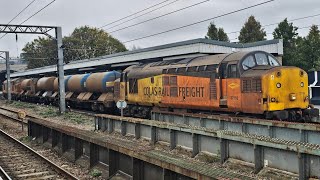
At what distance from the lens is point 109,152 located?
12.0 metres

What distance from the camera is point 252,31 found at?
6456cm

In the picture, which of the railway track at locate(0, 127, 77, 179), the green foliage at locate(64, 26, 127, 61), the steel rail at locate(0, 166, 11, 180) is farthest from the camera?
the green foliage at locate(64, 26, 127, 61)

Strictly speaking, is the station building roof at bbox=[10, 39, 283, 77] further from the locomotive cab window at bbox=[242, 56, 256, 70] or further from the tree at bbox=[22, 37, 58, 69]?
the tree at bbox=[22, 37, 58, 69]

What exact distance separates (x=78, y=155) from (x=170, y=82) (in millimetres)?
8787

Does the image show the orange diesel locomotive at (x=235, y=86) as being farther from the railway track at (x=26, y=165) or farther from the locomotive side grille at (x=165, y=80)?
the railway track at (x=26, y=165)

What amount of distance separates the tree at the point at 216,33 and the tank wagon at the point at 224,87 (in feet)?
138

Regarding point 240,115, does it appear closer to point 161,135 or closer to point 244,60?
point 244,60

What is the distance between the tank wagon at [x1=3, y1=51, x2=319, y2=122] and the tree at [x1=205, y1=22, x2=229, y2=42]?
42.1m

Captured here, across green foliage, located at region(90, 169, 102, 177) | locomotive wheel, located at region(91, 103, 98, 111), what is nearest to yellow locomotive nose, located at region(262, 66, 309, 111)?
green foliage, located at region(90, 169, 102, 177)

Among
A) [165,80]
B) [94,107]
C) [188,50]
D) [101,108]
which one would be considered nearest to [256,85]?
[165,80]

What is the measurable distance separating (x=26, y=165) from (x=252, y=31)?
184 feet

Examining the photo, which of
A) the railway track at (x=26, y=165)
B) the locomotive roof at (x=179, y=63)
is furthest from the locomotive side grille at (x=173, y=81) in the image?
the railway track at (x=26, y=165)

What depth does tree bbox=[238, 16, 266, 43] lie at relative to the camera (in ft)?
211

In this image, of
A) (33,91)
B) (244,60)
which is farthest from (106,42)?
(244,60)
